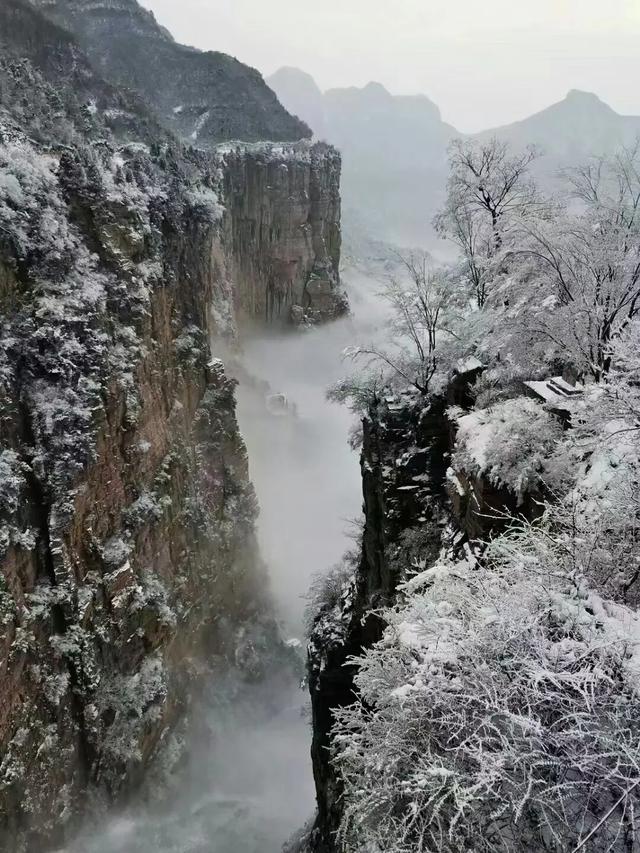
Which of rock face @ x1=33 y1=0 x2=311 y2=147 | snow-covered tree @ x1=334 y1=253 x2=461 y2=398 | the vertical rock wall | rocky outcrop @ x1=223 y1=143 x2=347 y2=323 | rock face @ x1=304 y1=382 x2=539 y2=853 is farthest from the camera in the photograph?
rock face @ x1=33 y1=0 x2=311 y2=147

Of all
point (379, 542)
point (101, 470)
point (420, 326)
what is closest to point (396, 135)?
point (420, 326)

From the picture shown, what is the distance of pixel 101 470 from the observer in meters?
17.2

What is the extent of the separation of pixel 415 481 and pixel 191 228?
657 inches

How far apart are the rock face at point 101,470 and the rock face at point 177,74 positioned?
23398 millimetres

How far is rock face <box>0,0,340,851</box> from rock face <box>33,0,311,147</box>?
2340 centimetres

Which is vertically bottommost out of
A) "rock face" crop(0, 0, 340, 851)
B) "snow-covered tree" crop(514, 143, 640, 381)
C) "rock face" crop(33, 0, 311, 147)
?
"rock face" crop(0, 0, 340, 851)

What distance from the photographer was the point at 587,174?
1533 centimetres

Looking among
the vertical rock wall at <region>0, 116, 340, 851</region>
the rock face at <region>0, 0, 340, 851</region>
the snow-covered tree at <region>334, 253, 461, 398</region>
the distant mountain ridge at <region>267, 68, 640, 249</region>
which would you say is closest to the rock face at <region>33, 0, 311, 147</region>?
the rock face at <region>0, 0, 340, 851</region>

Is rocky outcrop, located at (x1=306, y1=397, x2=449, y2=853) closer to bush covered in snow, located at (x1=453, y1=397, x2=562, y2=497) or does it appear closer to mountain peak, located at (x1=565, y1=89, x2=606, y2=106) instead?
bush covered in snow, located at (x1=453, y1=397, x2=562, y2=497)

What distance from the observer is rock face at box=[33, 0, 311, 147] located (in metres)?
47.4

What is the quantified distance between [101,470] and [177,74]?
156 ft

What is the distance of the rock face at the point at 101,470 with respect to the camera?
49.0 ft

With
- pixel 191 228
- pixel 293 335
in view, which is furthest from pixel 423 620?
pixel 293 335

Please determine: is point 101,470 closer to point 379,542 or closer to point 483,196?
point 379,542
